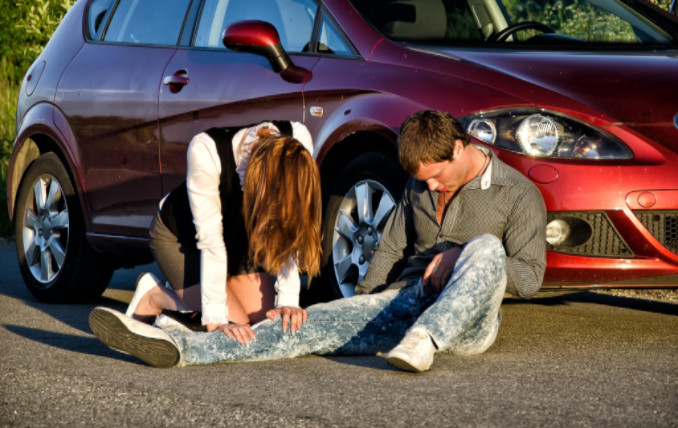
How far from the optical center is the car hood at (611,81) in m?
4.62

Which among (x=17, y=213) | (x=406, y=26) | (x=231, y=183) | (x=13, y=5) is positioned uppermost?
(x=406, y=26)

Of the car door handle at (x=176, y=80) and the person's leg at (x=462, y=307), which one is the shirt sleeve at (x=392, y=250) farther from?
the car door handle at (x=176, y=80)

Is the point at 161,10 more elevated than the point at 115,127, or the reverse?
the point at 161,10

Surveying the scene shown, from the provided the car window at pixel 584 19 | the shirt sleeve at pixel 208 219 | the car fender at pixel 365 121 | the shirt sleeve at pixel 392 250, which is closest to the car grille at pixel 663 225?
the shirt sleeve at pixel 392 250

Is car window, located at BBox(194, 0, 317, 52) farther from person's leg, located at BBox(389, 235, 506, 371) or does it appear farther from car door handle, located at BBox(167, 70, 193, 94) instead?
person's leg, located at BBox(389, 235, 506, 371)

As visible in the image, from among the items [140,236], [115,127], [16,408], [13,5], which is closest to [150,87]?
[115,127]

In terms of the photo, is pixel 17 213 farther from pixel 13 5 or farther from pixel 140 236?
pixel 13 5

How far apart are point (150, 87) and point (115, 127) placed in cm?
38

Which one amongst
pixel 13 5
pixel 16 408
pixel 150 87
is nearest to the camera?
pixel 16 408

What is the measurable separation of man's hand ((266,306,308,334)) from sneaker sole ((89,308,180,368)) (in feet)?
1.38

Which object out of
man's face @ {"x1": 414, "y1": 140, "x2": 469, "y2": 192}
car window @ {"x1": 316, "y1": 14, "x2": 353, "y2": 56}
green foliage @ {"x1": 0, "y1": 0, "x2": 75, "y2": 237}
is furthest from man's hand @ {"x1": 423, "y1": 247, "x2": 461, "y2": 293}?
green foliage @ {"x1": 0, "y1": 0, "x2": 75, "y2": 237}

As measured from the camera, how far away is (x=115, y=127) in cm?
638

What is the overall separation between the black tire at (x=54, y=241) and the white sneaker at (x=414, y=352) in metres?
→ 3.28

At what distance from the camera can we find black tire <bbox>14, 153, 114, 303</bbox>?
6750 millimetres
